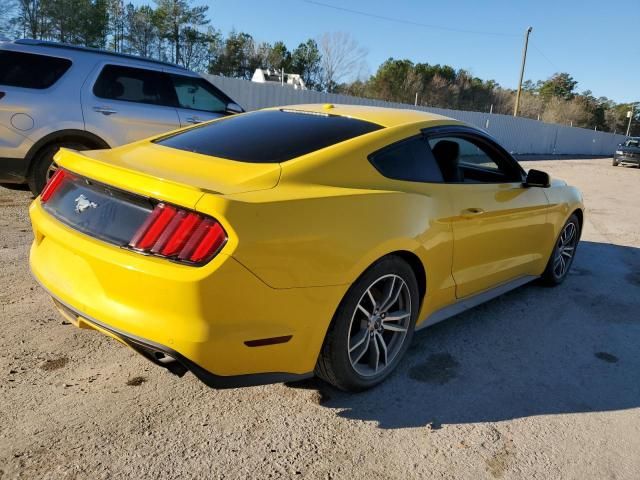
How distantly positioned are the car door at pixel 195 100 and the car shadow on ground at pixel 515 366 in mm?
4639

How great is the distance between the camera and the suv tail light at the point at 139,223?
2.15 metres

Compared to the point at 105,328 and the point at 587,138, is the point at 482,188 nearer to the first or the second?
the point at 105,328

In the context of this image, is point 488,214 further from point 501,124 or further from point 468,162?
point 501,124

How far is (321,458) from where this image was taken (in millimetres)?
2371

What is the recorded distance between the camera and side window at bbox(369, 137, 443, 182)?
2977 millimetres

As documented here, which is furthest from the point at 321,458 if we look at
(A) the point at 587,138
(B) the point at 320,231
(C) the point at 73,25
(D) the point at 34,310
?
(C) the point at 73,25

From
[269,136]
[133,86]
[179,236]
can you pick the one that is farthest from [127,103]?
[179,236]

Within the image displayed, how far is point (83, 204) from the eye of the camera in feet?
8.44

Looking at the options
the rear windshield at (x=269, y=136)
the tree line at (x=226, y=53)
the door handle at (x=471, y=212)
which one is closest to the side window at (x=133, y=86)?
the rear windshield at (x=269, y=136)

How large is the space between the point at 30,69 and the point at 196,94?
210 centimetres

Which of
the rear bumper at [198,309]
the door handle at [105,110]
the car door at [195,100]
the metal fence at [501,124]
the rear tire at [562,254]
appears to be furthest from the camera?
the metal fence at [501,124]

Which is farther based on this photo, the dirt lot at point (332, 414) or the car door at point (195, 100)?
the car door at point (195, 100)

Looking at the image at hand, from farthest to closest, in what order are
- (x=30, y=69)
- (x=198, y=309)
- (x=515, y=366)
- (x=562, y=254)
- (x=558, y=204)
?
(x=30, y=69)
(x=562, y=254)
(x=558, y=204)
(x=515, y=366)
(x=198, y=309)

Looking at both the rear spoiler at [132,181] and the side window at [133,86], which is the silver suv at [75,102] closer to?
the side window at [133,86]
